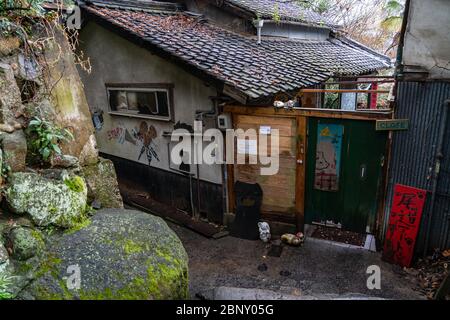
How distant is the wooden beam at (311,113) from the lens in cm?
613

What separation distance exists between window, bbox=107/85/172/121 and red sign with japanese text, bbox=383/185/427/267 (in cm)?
546

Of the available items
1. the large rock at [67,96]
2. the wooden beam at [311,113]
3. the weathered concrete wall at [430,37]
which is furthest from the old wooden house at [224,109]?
the large rock at [67,96]

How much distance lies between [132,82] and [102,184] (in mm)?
4677

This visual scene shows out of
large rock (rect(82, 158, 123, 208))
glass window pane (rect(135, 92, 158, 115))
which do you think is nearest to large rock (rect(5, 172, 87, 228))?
large rock (rect(82, 158, 123, 208))

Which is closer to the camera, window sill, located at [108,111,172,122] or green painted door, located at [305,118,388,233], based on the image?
green painted door, located at [305,118,388,233]

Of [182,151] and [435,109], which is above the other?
[435,109]

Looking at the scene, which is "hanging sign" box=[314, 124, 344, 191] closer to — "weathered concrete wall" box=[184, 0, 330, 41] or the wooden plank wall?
the wooden plank wall

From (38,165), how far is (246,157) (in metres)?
4.36

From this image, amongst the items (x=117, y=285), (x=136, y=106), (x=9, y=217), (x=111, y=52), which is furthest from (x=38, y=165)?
(x=111, y=52)

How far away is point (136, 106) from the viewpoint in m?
9.29

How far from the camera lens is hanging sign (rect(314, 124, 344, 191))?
21.8ft

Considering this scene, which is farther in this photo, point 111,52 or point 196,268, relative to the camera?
point 111,52

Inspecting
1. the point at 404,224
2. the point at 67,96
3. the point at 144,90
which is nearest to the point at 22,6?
the point at 67,96

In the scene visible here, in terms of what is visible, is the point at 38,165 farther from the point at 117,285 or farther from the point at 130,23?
the point at 130,23
